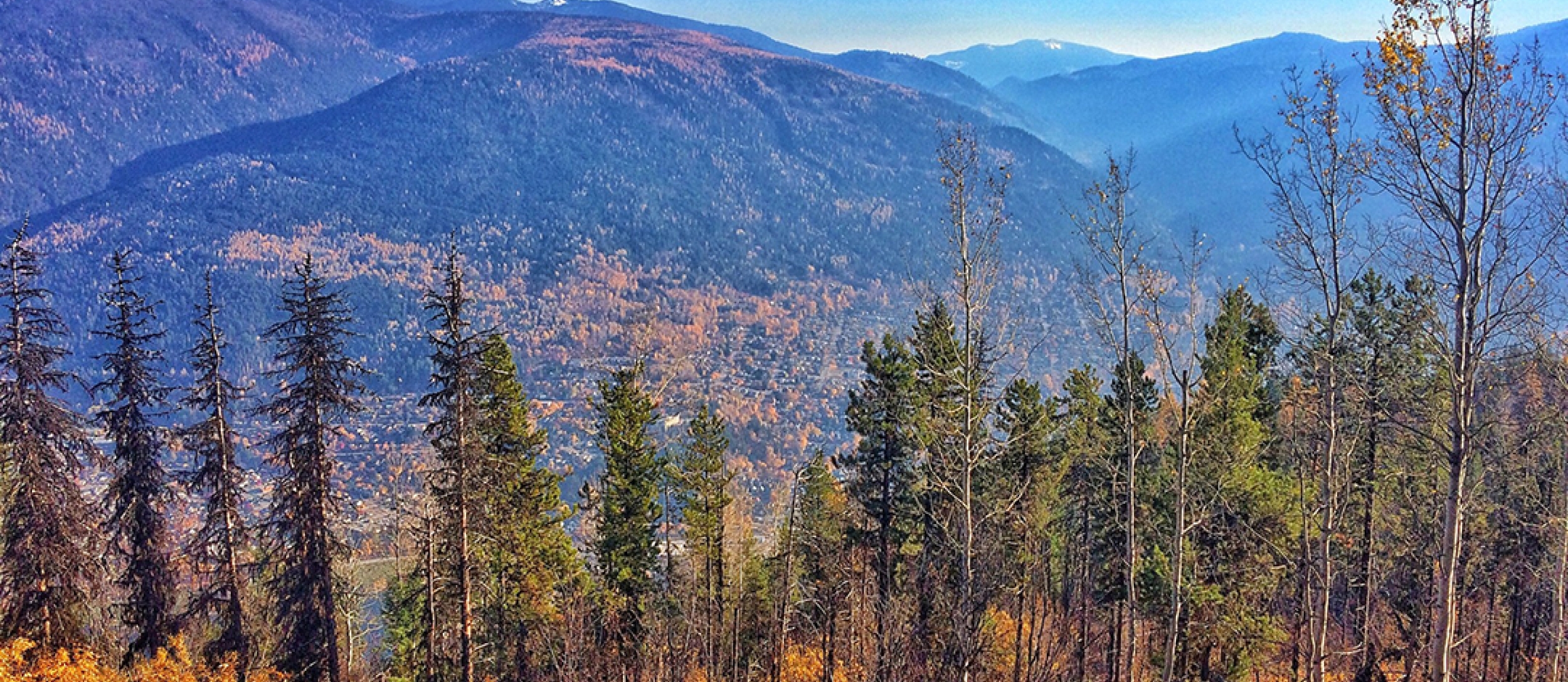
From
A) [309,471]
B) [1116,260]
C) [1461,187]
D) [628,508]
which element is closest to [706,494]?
[628,508]

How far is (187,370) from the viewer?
470 ft

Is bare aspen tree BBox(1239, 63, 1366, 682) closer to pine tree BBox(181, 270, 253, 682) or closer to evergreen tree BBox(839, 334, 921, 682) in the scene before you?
evergreen tree BBox(839, 334, 921, 682)

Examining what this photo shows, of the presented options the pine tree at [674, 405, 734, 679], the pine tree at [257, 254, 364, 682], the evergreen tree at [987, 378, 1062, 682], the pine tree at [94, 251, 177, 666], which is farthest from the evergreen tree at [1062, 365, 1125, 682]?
the pine tree at [94, 251, 177, 666]

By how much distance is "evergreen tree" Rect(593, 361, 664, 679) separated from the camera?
22.6 m

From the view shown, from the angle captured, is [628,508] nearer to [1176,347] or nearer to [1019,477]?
[1019,477]

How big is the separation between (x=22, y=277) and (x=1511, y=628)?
32.3 metres

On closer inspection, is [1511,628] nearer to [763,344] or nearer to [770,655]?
[770,655]

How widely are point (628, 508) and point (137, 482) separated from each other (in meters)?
10.9

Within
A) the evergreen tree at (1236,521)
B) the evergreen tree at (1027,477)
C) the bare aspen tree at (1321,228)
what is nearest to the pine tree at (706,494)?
the evergreen tree at (1027,477)

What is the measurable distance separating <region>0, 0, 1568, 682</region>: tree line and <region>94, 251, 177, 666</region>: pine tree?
8 centimetres

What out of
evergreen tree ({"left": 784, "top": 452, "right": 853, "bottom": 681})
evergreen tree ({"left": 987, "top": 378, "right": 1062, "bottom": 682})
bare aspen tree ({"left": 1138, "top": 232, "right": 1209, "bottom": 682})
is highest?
bare aspen tree ({"left": 1138, "top": 232, "right": 1209, "bottom": 682})

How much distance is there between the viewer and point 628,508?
23203 mm

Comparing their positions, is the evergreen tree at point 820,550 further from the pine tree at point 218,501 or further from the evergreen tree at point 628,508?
the pine tree at point 218,501

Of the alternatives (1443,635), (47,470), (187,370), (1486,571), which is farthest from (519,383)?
(187,370)
